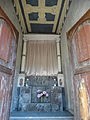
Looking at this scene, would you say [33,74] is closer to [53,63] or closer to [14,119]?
[53,63]

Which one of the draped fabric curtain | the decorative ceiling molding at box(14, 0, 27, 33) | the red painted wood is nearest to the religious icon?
the draped fabric curtain

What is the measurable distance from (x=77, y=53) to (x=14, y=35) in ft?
4.22

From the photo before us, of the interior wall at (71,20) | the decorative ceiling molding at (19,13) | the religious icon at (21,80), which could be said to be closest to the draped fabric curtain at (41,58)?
the religious icon at (21,80)

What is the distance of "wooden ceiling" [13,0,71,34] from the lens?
3.50m

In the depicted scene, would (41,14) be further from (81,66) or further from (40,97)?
(40,97)

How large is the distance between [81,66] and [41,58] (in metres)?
3.23

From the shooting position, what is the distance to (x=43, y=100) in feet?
12.8

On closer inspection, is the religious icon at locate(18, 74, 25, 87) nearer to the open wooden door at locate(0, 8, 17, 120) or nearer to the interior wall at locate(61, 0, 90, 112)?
the interior wall at locate(61, 0, 90, 112)

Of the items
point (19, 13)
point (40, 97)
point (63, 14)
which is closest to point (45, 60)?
point (40, 97)

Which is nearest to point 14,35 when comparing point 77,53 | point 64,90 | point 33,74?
point 77,53

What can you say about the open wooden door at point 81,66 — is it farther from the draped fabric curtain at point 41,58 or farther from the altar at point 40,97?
the draped fabric curtain at point 41,58

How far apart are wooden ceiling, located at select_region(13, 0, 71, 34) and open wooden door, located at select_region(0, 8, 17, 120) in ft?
6.89

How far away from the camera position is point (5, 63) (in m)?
1.73

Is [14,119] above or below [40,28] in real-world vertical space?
below
